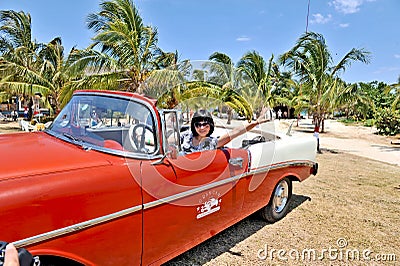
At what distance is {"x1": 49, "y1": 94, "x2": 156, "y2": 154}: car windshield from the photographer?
2340mm

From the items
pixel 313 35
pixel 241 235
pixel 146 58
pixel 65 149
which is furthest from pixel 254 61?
pixel 65 149

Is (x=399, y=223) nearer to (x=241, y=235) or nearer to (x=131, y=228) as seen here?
(x=241, y=235)

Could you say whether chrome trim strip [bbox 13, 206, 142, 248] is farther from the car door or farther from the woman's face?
the woman's face

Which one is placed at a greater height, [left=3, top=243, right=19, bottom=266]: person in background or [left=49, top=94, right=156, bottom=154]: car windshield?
[left=49, top=94, right=156, bottom=154]: car windshield

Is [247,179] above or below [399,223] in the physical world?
above

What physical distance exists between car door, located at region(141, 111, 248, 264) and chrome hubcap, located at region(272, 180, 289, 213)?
1005 millimetres

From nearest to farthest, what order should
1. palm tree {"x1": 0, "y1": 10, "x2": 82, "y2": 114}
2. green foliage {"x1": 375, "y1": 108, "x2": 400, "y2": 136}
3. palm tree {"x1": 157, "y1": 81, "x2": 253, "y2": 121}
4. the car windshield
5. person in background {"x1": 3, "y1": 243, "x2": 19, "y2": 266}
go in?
person in background {"x1": 3, "y1": 243, "x2": 19, "y2": 266}
the car windshield
palm tree {"x1": 157, "y1": 81, "x2": 253, "y2": 121}
palm tree {"x1": 0, "y1": 10, "x2": 82, "y2": 114}
green foliage {"x1": 375, "y1": 108, "x2": 400, "y2": 136}

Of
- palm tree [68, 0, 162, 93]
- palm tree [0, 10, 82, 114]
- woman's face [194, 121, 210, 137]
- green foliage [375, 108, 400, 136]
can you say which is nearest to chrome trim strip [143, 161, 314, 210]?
woman's face [194, 121, 210, 137]

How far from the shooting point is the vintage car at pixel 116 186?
5.17ft

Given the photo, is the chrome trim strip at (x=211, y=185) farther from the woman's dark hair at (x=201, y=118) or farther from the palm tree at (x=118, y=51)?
the palm tree at (x=118, y=51)

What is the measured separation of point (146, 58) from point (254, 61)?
4526mm

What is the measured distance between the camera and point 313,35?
11.4 m

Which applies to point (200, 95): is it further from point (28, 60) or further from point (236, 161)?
point (28, 60)

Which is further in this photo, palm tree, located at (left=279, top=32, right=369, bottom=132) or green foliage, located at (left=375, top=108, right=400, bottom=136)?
green foliage, located at (left=375, top=108, right=400, bottom=136)
